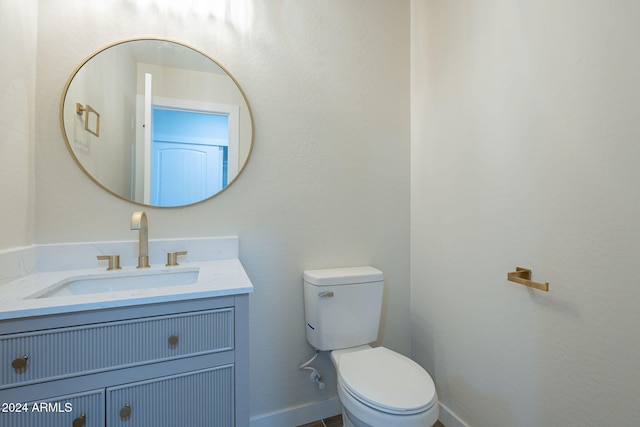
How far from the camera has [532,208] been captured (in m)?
1.07

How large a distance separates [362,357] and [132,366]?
0.90 m

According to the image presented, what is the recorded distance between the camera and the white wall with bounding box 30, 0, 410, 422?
3.84ft

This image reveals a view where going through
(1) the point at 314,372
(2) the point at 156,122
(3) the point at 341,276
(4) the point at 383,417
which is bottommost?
(1) the point at 314,372

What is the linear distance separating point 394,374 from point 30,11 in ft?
6.69

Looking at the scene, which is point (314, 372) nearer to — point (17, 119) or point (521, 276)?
point (521, 276)

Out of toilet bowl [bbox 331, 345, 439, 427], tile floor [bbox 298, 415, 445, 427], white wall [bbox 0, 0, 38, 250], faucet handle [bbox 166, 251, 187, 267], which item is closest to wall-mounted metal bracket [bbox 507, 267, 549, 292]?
toilet bowl [bbox 331, 345, 439, 427]

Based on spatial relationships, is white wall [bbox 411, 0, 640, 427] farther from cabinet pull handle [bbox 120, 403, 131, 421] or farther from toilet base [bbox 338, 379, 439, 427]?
cabinet pull handle [bbox 120, 403, 131, 421]

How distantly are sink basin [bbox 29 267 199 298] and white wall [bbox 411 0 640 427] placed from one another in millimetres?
1300

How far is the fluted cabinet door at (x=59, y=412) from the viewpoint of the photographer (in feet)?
2.35

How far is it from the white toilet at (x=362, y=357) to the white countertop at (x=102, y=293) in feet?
1.60

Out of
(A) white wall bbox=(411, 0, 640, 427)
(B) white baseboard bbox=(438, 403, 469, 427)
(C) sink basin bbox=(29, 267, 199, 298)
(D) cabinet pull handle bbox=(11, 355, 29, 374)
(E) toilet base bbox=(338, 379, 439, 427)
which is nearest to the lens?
(D) cabinet pull handle bbox=(11, 355, 29, 374)

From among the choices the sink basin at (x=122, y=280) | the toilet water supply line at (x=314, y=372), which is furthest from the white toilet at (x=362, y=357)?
the sink basin at (x=122, y=280)

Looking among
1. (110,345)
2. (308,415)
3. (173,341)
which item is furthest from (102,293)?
(308,415)

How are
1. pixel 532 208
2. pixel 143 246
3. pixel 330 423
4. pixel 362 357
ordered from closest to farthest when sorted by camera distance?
pixel 532 208
pixel 143 246
pixel 362 357
pixel 330 423
